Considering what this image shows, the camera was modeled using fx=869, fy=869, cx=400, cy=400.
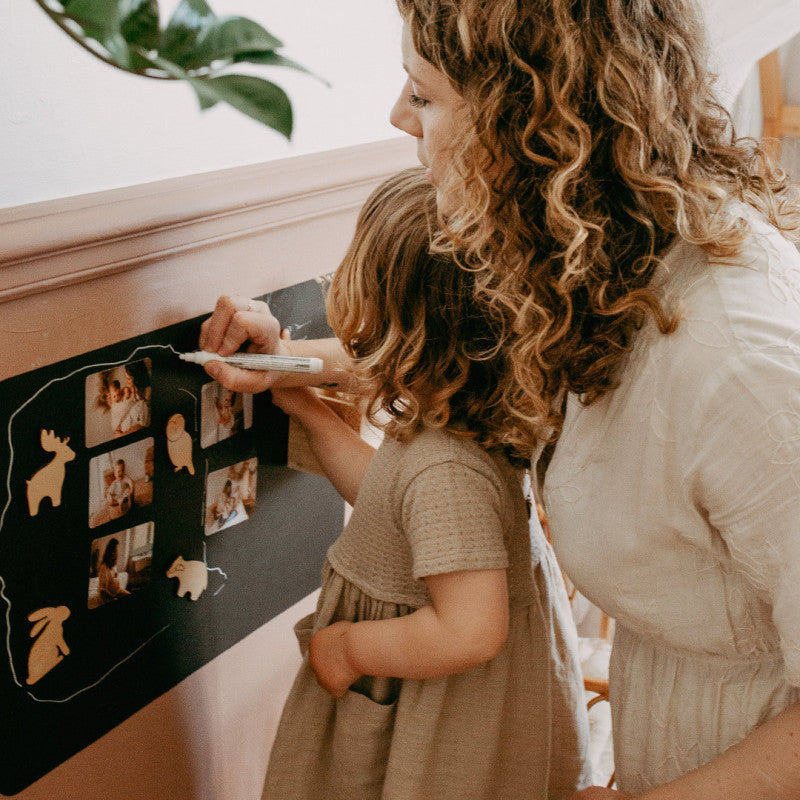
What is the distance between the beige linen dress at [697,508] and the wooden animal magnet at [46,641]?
482 mm

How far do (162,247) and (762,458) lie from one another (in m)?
0.55

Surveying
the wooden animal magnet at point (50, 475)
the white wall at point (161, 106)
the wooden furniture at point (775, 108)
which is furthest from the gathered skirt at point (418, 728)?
the wooden furniture at point (775, 108)

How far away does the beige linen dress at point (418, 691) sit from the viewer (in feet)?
2.90

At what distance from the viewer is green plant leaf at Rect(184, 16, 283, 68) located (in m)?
0.80

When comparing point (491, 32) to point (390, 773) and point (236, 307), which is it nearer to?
point (236, 307)

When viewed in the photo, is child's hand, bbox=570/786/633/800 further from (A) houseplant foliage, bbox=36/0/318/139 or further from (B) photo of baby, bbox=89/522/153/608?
(A) houseplant foliage, bbox=36/0/318/139

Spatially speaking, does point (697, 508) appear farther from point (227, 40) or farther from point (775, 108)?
point (775, 108)

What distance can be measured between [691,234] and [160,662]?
74 cm

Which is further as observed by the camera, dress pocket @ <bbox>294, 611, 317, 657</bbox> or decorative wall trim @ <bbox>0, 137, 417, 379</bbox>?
dress pocket @ <bbox>294, 611, 317, 657</bbox>

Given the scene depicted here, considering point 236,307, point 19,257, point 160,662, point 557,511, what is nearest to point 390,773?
point 160,662

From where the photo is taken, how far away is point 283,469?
1097mm

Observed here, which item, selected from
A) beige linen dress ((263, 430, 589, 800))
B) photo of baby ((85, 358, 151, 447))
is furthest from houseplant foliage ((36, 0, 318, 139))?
beige linen dress ((263, 430, 589, 800))

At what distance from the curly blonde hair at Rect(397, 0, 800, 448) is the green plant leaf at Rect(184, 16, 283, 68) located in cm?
23

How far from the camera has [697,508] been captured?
0.65 m
